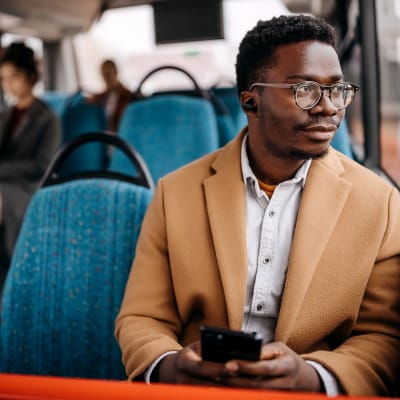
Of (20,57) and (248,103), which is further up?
(20,57)

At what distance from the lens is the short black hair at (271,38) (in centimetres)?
99

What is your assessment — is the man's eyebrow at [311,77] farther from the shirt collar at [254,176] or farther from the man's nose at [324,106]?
the shirt collar at [254,176]

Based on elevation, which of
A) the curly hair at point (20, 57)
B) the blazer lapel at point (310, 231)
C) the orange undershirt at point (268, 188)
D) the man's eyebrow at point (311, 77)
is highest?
the curly hair at point (20, 57)

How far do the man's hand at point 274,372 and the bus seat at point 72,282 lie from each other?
0.51m

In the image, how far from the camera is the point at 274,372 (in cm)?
79

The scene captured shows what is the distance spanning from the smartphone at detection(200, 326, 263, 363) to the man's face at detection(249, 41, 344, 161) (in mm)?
384

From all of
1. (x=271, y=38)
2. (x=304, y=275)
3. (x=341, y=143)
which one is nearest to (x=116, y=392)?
(x=304, y=275)

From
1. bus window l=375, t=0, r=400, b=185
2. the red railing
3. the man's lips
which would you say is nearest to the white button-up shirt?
the man's lips

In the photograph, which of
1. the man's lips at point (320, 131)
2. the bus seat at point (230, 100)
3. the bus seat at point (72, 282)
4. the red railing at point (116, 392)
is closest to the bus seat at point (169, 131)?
the bus seat at point (230, 100)

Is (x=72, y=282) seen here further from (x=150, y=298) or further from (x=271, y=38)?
(x=271, y=38)

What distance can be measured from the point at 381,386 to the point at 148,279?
0.48 m

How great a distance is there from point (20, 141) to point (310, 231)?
2.37 m

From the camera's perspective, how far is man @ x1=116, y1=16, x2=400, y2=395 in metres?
0.95

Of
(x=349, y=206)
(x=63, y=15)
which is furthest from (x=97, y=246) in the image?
(x=63, y=15)
